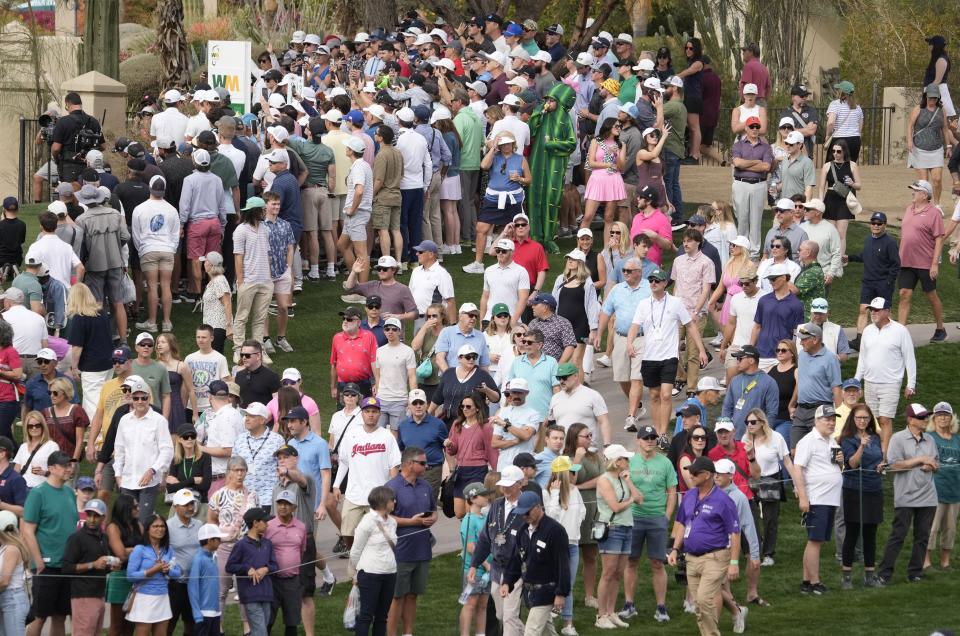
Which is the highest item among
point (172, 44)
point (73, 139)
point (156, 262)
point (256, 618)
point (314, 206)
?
point (172, 44)

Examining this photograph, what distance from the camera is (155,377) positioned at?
14938 mm

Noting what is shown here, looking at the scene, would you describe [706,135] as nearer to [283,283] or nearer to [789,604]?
[283,283]

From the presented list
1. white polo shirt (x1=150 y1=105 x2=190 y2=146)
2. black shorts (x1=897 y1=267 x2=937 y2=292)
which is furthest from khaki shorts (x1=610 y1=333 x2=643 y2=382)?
white polo shirt (x1=150 y1=105 x2=190 y2=146)

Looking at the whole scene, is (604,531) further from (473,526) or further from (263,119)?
(263,119)

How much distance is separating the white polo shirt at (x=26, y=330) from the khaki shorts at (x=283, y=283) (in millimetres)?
3278

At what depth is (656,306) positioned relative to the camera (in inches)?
655

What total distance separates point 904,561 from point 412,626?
4972 millimetres

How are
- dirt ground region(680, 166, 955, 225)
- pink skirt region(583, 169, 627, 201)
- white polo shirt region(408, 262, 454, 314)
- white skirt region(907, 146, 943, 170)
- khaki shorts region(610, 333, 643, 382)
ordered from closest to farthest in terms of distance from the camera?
khaki shorts region(610, 333, 643, 382) → white polo shirt region(408, 262, 454, 314) → pink skirt region(583, 169, 627, 201) → white skirt region(907, 146, 943, 170) → dirt ground region(680, 166, 955, 225)

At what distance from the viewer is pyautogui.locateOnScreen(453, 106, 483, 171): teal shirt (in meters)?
23.0

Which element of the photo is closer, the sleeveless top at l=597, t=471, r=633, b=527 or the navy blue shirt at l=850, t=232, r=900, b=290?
the sleeveless top at l=597, t=471, r=633, b=527

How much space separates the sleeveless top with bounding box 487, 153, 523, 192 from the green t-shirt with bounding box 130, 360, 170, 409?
293 inches

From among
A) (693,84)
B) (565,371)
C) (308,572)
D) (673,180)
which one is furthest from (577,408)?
(693,84)

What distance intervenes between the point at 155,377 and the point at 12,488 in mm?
1957

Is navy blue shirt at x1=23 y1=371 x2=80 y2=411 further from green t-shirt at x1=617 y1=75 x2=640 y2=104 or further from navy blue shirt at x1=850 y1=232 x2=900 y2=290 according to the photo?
green t-shirt at x1=617 y1=75 x2=640 y2=104
